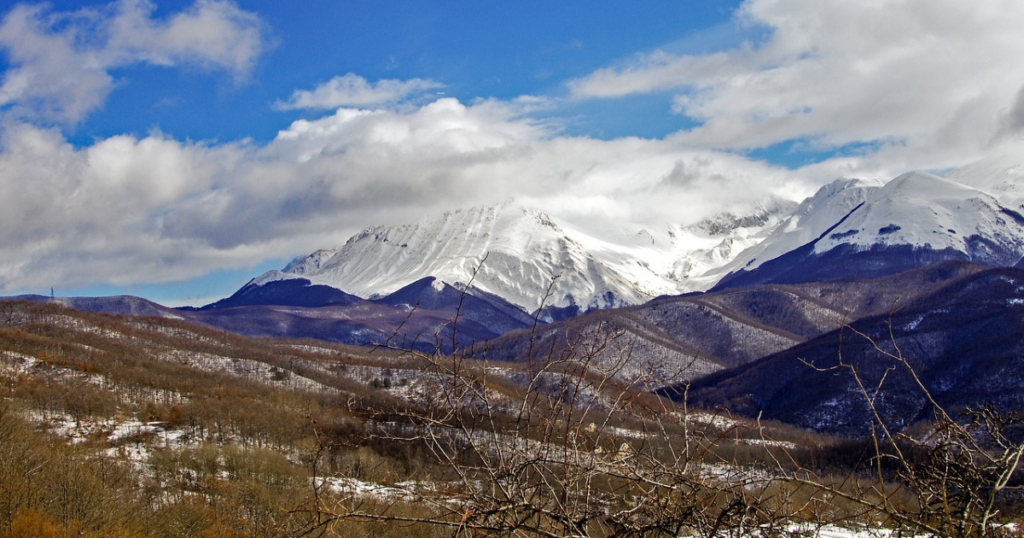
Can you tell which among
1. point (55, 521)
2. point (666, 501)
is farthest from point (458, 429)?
point (55, 521)

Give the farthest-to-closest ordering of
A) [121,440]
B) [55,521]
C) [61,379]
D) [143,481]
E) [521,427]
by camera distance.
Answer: [61,379] → [121,440] → [143,481] → [55,521] → [521,427]

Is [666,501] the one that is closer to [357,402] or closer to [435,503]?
[435,503]

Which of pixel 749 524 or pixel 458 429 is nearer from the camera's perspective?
pixel 749 524

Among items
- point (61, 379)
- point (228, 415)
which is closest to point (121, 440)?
point (228, 415)

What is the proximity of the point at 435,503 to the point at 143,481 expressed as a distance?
3805 inches

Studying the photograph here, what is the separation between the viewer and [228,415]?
149 metres

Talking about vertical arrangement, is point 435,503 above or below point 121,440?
above

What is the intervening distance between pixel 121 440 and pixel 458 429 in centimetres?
13710

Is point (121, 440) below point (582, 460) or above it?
below

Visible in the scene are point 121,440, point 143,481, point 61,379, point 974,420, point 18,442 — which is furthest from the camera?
point 61,379

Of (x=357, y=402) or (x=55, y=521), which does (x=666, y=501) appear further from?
(x=55, y=521)

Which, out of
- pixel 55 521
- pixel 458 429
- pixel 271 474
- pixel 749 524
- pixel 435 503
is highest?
pixel 458 429

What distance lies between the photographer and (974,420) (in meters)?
4.68

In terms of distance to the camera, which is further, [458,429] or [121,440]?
[121,440]
